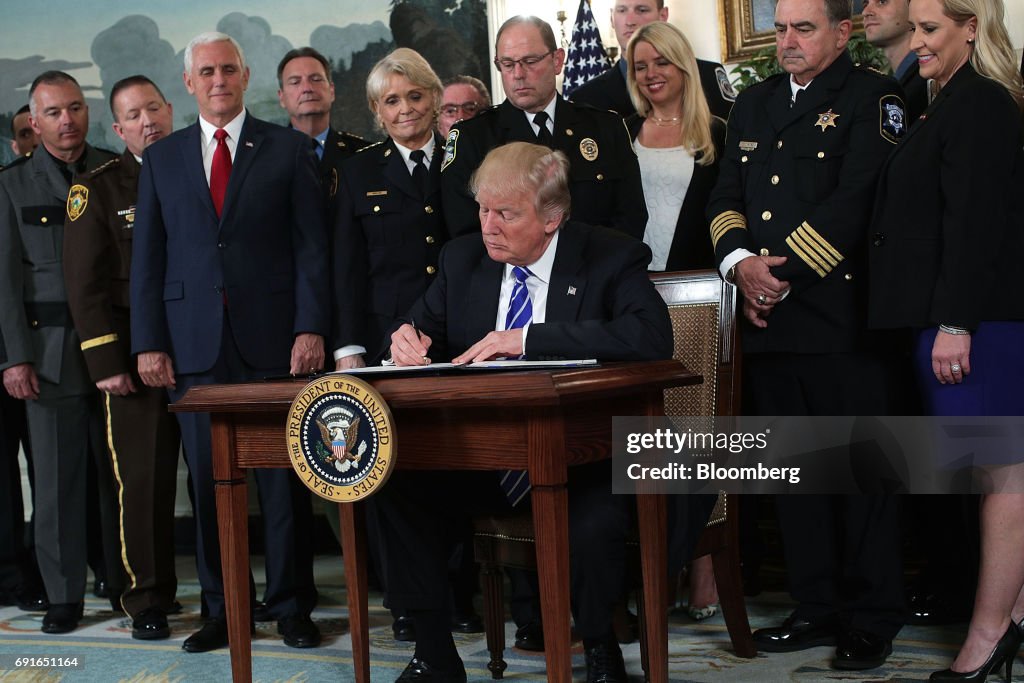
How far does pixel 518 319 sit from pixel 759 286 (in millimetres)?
804

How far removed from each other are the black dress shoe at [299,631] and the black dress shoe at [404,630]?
24 cm

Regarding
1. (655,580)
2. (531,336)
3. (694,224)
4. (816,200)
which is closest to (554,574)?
(655,580)

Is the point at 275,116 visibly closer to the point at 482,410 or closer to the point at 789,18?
the point at 789,18

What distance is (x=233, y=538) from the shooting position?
8.77 ft

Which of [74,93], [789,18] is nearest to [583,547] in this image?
[789,18]

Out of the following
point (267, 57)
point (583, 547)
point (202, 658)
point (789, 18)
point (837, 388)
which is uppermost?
point (267, 57)

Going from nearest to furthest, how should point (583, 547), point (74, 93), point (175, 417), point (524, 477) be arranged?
point (583, 547) < point (524, 477) < point (175, 417) < point (74, 93)

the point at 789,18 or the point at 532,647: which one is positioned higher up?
the point at 789,18

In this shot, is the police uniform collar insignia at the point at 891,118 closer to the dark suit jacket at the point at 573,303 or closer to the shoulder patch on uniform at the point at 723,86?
the dark suit jacket at the point at 573,303

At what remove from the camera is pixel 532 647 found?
3.37 metres

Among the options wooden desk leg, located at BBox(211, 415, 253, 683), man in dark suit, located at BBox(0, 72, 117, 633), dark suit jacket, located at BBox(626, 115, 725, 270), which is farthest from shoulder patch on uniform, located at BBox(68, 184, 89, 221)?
dark suit jacket, located at BBox(626, 115, 725, 270)

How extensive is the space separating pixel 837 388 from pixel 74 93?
2904 millimetres

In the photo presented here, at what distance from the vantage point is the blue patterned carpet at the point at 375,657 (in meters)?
3.08

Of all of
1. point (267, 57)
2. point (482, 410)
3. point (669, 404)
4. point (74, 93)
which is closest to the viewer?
Answer: point (482, 410)
